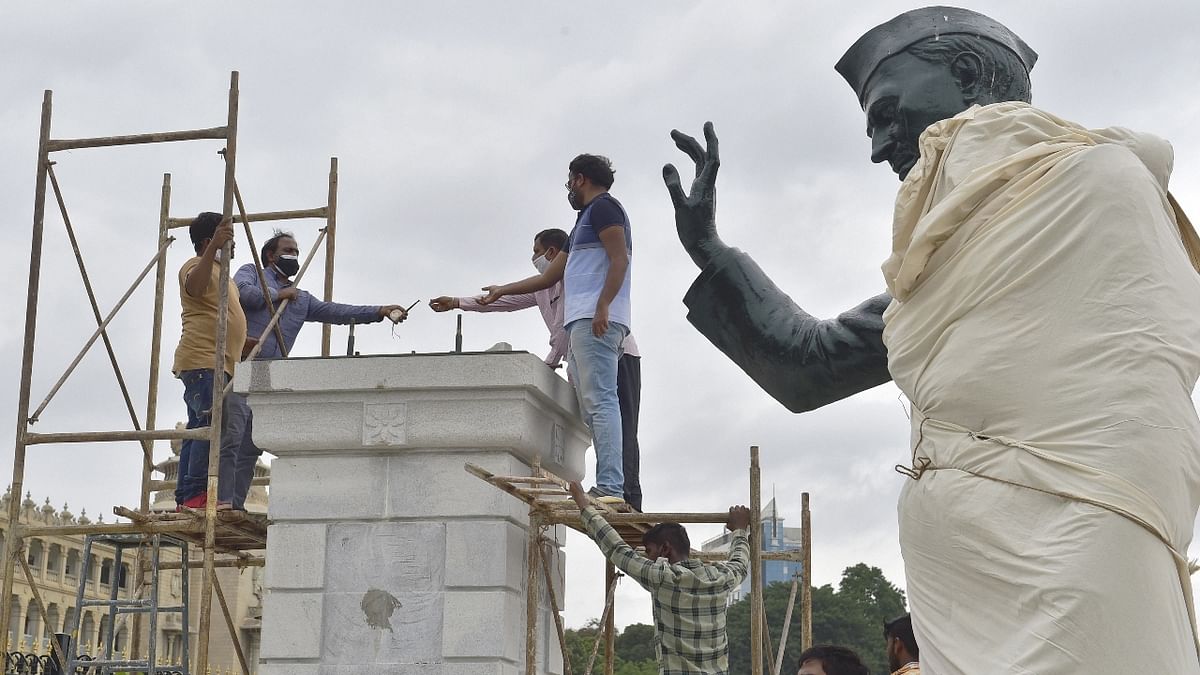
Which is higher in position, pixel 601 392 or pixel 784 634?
pixel 601 392

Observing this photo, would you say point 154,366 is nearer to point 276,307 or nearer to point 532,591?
point 276,307

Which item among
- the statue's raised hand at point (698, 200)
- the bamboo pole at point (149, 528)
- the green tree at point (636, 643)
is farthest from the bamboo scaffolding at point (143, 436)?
the green tree at point (636, 643)

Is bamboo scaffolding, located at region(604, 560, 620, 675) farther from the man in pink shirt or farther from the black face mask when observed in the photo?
the black face mask

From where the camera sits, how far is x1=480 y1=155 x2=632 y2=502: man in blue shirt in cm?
641

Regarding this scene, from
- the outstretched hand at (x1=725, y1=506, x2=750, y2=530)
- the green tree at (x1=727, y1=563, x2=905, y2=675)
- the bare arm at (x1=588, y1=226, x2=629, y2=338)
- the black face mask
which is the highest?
the green tree at (x1=727, y1=563, x2=905, y2=675)

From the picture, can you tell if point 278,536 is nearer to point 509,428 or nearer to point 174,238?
point 509,428

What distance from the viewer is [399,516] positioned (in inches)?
242

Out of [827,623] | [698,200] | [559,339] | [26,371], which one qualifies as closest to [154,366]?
[26,371]

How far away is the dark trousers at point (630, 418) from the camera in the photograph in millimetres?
6680

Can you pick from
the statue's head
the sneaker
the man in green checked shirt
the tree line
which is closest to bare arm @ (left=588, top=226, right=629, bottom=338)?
the sneaker

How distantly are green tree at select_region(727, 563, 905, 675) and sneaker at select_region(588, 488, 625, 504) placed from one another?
34.4 meters

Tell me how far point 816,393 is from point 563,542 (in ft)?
10.6

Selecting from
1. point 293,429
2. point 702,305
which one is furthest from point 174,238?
point 702,305

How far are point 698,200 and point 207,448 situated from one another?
13.2ft
